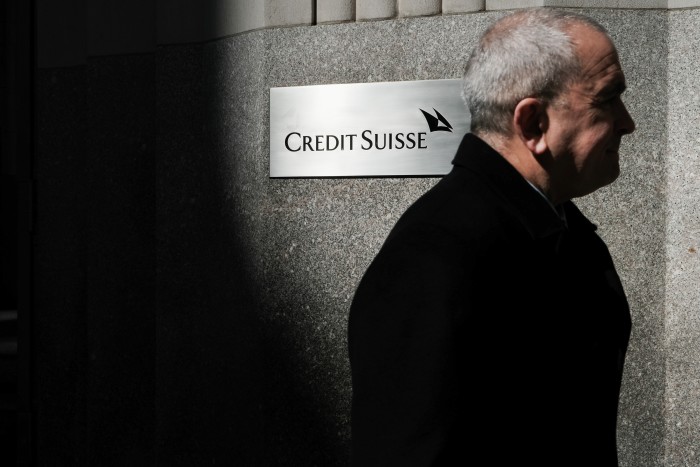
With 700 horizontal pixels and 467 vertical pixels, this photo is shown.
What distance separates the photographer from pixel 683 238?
5043mm

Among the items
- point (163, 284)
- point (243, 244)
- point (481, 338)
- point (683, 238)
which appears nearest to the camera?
point (481, 338)

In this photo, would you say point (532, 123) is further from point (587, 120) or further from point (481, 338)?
point (481, 338)

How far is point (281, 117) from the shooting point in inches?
213

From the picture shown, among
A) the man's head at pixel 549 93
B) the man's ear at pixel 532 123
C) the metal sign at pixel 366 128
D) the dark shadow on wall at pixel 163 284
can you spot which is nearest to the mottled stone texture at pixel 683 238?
the metal sign at pixel 366 128

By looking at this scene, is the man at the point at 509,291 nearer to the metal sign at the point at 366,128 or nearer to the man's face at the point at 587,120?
the man's face at the point at 587,120

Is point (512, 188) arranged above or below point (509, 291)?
above

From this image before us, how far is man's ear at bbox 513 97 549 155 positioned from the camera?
7.55 ft

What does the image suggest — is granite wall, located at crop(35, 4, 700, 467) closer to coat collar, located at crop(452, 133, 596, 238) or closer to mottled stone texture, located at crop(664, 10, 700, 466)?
mottled stone texture, located at crop(664, 10, 700, 466)

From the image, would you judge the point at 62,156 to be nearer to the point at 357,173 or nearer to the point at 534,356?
the point at 357,173

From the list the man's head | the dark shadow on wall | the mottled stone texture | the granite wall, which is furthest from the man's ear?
the dark shadow on wall

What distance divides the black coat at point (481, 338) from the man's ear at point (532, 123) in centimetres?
8

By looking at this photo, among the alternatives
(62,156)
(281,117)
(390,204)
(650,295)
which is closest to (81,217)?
(62,156)

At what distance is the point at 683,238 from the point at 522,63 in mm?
3030

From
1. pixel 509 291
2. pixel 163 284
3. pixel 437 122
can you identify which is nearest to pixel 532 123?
pixel 509 291
